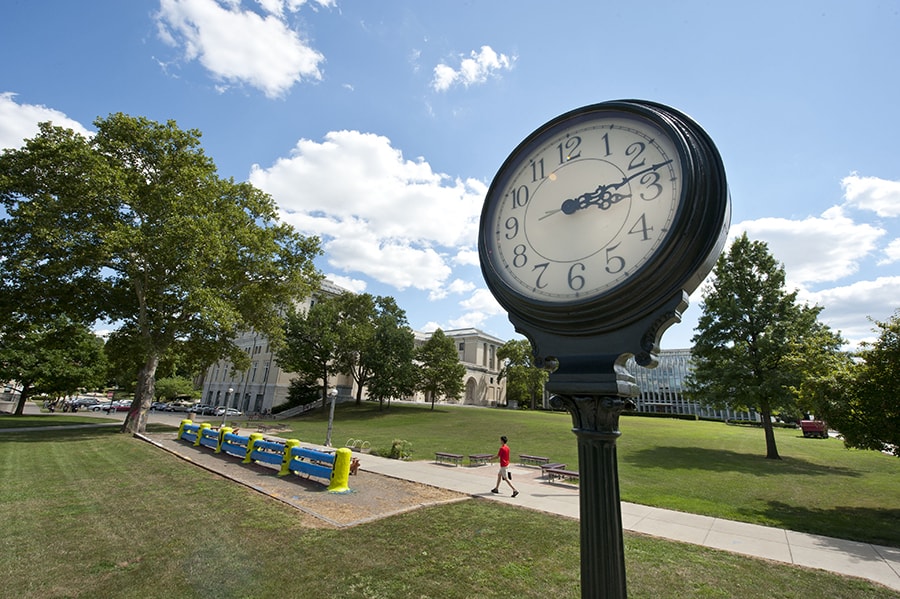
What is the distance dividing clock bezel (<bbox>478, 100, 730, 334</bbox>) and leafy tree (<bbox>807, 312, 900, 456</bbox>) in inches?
452

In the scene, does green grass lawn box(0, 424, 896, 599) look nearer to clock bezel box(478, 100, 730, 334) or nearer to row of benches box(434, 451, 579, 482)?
clock bezel box(478, 100, 730, 334)

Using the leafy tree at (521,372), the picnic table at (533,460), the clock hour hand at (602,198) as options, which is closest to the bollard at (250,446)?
the picnic table at (533,460)

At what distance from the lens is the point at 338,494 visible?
9.66 m

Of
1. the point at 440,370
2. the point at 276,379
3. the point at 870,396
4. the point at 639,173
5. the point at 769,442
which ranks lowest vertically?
the point at 769,442

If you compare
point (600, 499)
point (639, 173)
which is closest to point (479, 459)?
point (600, 499)

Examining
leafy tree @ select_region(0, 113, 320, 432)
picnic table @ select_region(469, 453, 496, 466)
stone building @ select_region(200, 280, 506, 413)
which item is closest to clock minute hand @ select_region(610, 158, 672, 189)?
picnic table @ select_region(469, 453, 496, 466)

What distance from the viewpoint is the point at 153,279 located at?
2036cm

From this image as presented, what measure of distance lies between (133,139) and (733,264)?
3117 cm

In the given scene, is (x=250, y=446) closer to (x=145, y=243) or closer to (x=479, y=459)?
(x=479, y=459)

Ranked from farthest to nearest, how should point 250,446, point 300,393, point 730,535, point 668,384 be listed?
point 668,384 < point 300,393 < point 250,446 < point 730,535

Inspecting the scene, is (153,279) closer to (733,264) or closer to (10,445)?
(10,445)

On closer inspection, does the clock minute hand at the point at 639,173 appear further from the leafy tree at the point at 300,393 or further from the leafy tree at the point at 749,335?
the leafy tree at the point at 300,393

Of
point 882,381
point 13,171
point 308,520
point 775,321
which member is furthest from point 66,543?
point 775,321

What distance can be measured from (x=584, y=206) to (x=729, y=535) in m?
8.36
